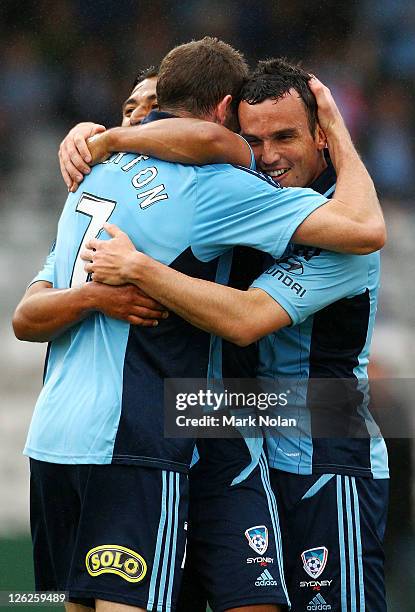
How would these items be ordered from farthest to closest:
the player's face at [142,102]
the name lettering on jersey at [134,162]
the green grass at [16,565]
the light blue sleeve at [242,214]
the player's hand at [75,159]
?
the green grass at [16,565]
the player's face at [142,102]
the player's hand at [75,159]
the name lettering on jersey at [134,162]
the light blue sleeve at [242,214]

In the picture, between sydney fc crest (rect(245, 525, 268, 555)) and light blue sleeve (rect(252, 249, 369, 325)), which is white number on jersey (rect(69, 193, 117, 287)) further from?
sydney fc crest (rect(245, 525, 268, 555))

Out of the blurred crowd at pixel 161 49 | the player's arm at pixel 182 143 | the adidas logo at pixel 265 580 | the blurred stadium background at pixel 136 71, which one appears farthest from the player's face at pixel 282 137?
the blurred crowd at pixel 161 49

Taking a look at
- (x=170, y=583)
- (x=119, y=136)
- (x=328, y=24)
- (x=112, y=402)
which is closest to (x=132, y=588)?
(x=170, y=583)

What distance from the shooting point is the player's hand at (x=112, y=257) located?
204cm

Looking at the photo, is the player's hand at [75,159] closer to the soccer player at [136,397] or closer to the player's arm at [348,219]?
the soccer player at [136,397]

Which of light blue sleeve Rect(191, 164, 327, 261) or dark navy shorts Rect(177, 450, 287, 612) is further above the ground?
light blue sleeve Rect(191, 164, 327, 261)

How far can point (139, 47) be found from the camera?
574cm

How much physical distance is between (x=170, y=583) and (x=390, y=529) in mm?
2255

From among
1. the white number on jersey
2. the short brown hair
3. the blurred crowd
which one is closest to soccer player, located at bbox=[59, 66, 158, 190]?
the white number on jersey

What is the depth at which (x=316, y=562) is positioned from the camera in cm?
224

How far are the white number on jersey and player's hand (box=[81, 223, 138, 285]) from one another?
51 mm

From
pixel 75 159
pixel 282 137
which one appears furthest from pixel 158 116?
pixel 282 137

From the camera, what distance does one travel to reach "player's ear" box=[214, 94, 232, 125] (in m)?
2.30

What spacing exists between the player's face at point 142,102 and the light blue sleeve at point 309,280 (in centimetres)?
97
